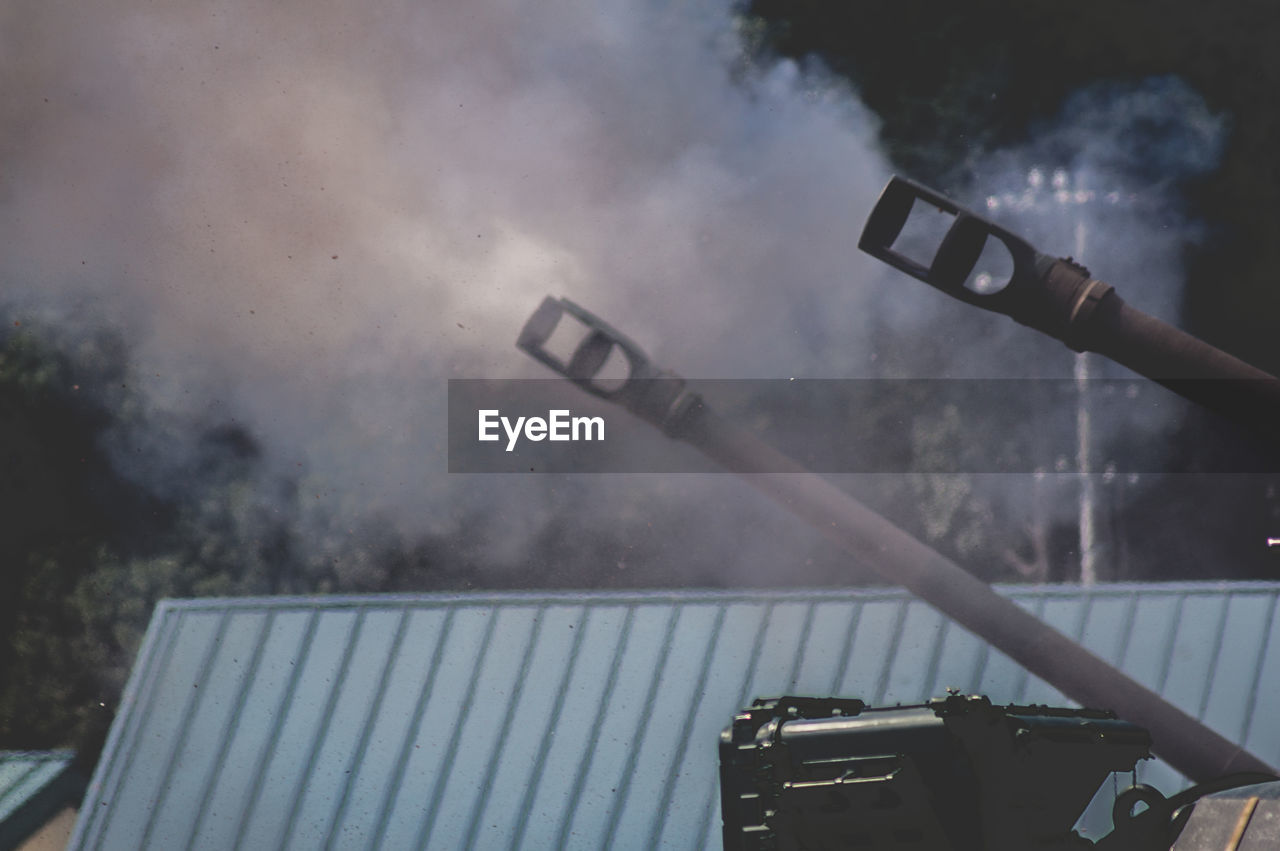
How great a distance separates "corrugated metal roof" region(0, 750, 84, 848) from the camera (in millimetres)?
7734

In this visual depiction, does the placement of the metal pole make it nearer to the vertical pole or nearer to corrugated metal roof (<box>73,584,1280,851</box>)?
corrugated metal roof (<box>73,584,1280,851</box>)

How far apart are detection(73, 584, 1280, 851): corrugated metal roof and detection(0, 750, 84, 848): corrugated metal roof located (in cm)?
181

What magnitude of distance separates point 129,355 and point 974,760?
1921cm

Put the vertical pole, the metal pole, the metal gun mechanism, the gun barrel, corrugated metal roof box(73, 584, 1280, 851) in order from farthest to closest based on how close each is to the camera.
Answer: the vertical pole, corrugated metal roof box(73, 584, 1280, 851), the metal pole, the metal gun mechanism, the gun barrel

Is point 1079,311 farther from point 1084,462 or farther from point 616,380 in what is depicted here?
point 1084,462

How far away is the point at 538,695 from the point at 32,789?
165 inches

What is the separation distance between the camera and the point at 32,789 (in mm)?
7957

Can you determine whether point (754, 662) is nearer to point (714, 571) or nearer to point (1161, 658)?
point (1161, 658)

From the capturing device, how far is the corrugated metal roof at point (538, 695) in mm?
6035

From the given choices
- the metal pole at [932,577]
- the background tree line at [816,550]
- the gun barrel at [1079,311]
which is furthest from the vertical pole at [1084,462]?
the gun barrel at [1079,311]

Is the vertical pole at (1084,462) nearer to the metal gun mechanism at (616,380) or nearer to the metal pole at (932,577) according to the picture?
the metal pole at (932,577)

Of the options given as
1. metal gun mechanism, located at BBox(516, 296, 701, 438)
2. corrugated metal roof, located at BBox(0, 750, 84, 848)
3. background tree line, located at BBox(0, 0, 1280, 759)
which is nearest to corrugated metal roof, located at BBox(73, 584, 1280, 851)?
corrugated metal roof, located at BBox(0, 750, 84, 848)


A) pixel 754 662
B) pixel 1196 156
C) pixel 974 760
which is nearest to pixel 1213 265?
pixel 1196 156

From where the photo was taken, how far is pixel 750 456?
4.26 m
